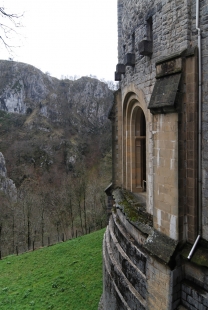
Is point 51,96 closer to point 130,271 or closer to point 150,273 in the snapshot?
point 130,271

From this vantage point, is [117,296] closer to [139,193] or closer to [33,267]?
[139,193]

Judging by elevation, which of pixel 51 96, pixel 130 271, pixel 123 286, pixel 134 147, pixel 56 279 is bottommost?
pixel 56 279

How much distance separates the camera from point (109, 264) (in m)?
7.25

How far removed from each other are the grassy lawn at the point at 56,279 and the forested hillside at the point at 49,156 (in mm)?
7550

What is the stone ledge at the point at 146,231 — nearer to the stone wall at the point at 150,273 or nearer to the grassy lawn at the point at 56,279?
the stone wall at the point at 150,273

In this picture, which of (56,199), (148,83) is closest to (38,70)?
(56,199)

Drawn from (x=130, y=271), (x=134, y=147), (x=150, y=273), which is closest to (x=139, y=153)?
(x=134, y=147)

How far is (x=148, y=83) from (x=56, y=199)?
23262 millimetres

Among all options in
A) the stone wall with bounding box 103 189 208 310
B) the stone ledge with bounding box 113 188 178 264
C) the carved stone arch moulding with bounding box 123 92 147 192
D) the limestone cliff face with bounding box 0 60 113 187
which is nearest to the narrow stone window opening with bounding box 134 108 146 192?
the carved stone arch moulding with bounding box 123 92 147 192

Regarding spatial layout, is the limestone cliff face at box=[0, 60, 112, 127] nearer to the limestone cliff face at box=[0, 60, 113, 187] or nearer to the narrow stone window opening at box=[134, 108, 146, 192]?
the limestone cliff face at box=[0, 60, 113, 187]

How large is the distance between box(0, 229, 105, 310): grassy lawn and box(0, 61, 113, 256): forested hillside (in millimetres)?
7550

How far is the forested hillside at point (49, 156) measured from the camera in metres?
23.4

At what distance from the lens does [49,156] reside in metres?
53.2

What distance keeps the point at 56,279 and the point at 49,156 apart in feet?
143
